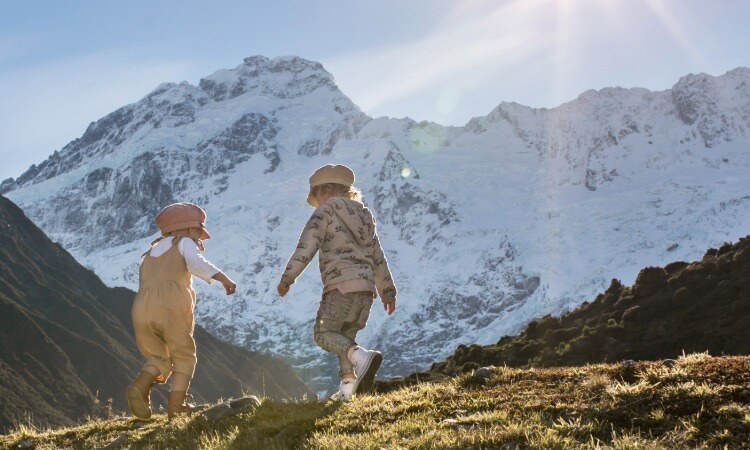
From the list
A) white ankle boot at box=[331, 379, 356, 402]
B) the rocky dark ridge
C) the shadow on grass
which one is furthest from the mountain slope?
the shadow on grass

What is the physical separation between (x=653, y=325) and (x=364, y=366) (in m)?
26.3

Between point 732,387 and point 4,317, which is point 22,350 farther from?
point 732,387

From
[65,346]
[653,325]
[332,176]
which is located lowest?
[65,346]

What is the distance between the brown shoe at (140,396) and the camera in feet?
29.3

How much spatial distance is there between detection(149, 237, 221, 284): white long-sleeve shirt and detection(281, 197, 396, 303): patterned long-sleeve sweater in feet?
2.75

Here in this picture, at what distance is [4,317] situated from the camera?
101 meters

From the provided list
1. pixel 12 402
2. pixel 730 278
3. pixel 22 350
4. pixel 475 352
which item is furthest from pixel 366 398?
pixel 22 350

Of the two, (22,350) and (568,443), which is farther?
Answer: (22,350)

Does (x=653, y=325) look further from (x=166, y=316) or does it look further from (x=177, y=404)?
(x=166, y=316)

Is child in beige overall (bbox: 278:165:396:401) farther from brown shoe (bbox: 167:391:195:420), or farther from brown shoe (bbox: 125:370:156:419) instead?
brown shoe (bbox: 125:370:156:419)

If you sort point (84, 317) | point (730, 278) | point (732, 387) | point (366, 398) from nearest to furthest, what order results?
point (732, 387)
point (366, 398)
point (730, 278)
point (84, 317)

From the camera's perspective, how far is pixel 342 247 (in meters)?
9.33

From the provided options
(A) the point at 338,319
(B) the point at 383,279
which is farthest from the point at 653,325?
(A) the point at 338,319

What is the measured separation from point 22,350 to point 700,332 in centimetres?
8496
